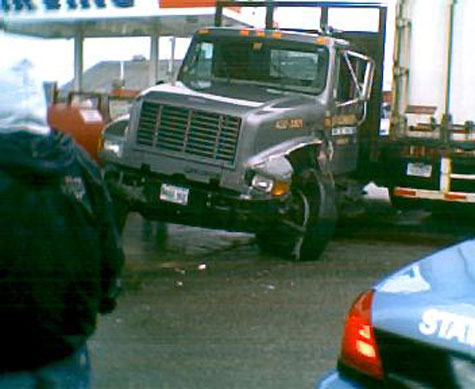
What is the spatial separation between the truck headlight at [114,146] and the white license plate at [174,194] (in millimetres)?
575

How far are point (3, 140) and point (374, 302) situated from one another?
1.28 m

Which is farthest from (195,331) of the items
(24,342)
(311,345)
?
(24,342)

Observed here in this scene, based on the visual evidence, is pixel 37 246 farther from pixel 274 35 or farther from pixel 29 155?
pixel 274 35

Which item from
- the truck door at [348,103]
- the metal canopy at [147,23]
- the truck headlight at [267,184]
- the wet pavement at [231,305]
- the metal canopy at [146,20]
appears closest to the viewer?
the wet pavement at [231,305]

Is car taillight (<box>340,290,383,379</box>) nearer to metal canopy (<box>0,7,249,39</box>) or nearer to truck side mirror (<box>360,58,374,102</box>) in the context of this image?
truck side mirror (<box>360,58,374,102</box>)

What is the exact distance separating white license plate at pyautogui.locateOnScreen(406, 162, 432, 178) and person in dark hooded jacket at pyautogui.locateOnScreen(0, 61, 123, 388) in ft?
26.8

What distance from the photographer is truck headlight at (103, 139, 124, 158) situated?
8750 mm

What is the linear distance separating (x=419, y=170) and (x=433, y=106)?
0.71m

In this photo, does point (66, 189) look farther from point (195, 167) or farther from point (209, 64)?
point (209, 64)

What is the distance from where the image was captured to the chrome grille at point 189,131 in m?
8.40

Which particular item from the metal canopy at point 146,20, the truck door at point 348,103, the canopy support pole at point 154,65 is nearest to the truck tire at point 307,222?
the truck door at point 348,103

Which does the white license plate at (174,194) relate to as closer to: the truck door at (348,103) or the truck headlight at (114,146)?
the truck headlight at (114,146)

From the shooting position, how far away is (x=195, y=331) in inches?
243

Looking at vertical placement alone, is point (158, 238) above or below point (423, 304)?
below
